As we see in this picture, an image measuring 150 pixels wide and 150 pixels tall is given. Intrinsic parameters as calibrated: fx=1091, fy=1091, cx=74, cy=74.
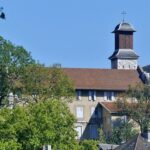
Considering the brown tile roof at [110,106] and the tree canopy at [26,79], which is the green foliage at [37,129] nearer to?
the tree canopy at [26,79]

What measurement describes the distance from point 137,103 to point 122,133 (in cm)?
610

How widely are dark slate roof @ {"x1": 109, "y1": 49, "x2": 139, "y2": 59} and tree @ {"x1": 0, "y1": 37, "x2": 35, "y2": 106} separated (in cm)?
4631

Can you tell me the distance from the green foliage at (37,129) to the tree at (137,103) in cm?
2873

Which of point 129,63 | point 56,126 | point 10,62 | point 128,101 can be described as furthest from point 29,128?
point 129,63

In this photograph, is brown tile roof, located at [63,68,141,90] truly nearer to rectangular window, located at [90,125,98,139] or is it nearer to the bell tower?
rectangular window, located at [90,125,98,139]

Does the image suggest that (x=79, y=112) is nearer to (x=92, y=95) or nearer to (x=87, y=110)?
(x=87, y=110)

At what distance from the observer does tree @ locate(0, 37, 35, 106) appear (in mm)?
101438

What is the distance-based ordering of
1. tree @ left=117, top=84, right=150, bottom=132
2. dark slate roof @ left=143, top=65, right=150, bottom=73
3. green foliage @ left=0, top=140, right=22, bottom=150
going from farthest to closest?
dark slate roof @ left=143, top=65, right=150, bottom=73 → tree @ left=117, top=84, right=150, bottom=132 → green foliage @ left=0, top=140, right=22, bottom=150

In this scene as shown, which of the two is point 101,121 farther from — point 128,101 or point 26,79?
point 26,79

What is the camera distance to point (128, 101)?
11481 cm

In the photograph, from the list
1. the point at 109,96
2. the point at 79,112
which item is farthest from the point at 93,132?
the point at 109,96

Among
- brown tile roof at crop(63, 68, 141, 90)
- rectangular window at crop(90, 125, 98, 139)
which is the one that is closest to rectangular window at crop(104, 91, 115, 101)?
brown tile roof at crop(63, 68, 141, 90)

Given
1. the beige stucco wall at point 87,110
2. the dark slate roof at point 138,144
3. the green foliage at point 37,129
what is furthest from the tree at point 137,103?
the dark slate roof at point 138,144

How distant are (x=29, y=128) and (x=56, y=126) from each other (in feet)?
7.17
